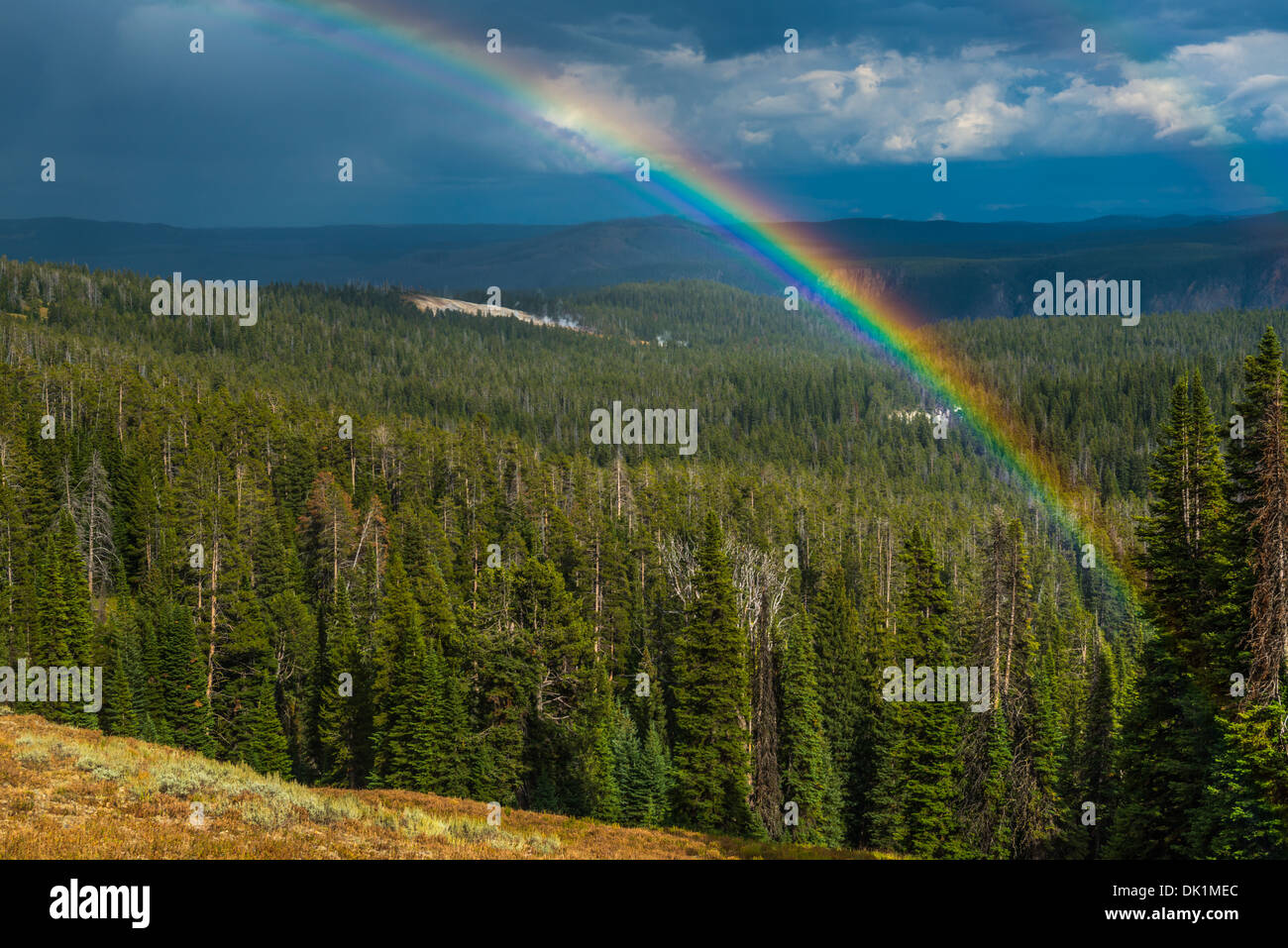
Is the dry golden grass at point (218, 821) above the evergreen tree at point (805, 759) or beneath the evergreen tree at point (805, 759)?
above

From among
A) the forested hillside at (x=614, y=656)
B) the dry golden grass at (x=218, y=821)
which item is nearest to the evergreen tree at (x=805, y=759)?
the forested hillside at (x=614, y=656)

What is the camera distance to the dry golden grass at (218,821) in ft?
61.2

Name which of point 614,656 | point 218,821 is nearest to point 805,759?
point 614,656

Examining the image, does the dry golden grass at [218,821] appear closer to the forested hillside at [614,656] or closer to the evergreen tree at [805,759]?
the forested hillside at [614,656]

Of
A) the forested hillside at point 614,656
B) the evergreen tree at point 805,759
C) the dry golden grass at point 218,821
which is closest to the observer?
the dry golden grass at point 218,821

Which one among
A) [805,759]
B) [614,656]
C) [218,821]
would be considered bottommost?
[805,759]

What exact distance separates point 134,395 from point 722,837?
11265cm

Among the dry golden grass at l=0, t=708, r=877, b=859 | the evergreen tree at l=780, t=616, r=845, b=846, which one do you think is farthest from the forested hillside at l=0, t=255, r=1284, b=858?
the dry golden grass at l=0, t=708, r=877, b=859

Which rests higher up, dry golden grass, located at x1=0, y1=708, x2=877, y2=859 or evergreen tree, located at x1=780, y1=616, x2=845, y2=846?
dry golden grass, located at x1=0, y1=708, x2=877, y2=859

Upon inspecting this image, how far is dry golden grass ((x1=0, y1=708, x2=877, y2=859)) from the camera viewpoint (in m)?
18.7

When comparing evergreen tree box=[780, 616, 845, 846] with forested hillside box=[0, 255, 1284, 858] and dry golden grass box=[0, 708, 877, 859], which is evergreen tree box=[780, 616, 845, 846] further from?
dry golden grass box=[0, 708, 877, 859]

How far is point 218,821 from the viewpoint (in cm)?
2095

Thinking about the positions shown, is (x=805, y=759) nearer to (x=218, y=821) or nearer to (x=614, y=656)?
(x=614, y=656)
